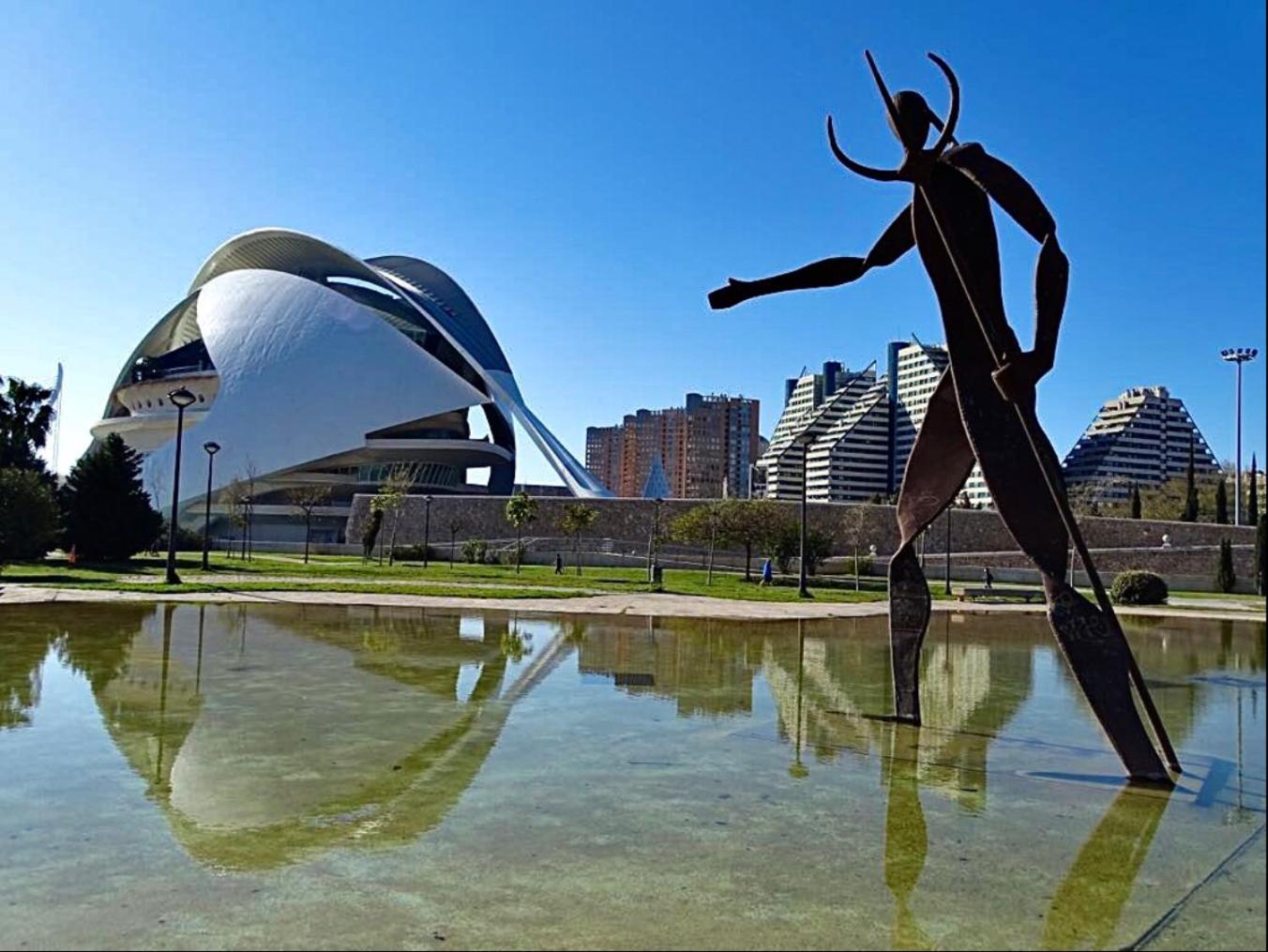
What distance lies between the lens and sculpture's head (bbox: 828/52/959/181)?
22.2ft

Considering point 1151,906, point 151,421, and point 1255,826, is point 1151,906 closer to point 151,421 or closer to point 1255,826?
point 1255,826

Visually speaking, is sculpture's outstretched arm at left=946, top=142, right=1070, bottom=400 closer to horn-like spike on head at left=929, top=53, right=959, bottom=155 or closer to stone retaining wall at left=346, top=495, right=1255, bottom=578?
horn-like spike on head at left=929, top=53, right=959, bottom=155

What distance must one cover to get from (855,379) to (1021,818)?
109193mm

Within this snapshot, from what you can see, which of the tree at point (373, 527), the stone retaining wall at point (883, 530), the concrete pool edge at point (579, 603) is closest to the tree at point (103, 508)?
the tree at point (373, 527)

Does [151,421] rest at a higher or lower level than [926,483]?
higher

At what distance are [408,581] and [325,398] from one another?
3017cm

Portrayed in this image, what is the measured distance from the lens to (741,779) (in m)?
6.10

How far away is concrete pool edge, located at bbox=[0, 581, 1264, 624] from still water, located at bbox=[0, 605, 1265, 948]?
835cm

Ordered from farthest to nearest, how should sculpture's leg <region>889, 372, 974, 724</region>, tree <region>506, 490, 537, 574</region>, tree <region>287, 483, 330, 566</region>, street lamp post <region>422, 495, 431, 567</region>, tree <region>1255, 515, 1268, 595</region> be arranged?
1. tree <region>287, 483, 330, 566</region>
2. street lamp post <region>422, 495, 431, 567</region>
3. tree <region>506, 490, 537, 574</region>
4. sculpture's leg <region>889, 372, 974, 724</region>
5. tree <region>1255, 515, 1268, 595</region>

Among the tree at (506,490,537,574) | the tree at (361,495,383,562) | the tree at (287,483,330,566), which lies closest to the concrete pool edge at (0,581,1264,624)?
the tree at (506,490,537,574)

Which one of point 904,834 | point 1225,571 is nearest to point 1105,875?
point 904,834

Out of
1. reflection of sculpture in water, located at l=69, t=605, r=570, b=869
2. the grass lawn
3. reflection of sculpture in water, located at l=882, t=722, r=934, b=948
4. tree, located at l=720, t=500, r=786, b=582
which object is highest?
tree, located at l=720, t=500, r=786, b=582

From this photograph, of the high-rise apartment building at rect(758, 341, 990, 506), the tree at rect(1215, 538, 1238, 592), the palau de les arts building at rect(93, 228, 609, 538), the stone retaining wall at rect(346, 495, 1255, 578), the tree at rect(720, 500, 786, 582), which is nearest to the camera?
the tree at rect(1215, 538, 1238, 592)

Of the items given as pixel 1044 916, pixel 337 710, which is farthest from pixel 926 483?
pixel 337 710
